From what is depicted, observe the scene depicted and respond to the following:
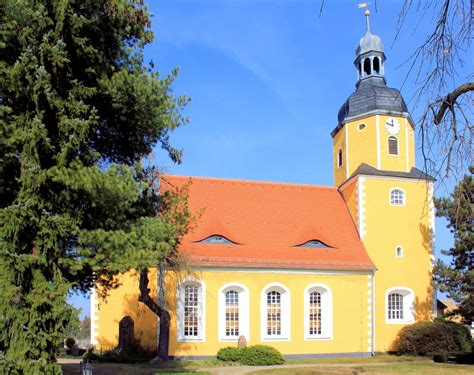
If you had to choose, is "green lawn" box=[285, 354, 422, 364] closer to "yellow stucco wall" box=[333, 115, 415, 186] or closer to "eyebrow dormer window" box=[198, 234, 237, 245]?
"eyebrow dormer window" box=[198, 234, 237, 245]

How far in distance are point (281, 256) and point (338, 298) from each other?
318 cm

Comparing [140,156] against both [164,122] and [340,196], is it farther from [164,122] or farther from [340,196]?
[340,196]

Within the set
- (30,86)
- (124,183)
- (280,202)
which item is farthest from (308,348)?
(30,86)

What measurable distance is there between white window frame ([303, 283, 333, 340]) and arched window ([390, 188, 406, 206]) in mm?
5590

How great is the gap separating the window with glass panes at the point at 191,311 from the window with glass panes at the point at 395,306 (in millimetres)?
8982

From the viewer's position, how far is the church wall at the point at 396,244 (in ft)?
80.7

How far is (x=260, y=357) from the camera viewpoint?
68.2 feet

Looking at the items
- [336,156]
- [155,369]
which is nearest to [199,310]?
[155,369]

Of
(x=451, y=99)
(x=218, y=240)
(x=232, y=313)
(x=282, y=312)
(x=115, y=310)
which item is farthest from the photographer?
(x=218, y=240)

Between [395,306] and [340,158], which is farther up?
[340,158]

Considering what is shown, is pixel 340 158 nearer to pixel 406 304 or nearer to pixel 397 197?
pixel 397 197

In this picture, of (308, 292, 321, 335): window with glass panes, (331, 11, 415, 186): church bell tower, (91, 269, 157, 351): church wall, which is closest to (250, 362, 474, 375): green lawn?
(308, 292, 321, 335): window with glass panes

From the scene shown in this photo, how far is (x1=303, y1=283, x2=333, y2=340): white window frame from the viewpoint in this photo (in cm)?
2323

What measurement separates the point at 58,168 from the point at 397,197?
765 inches
